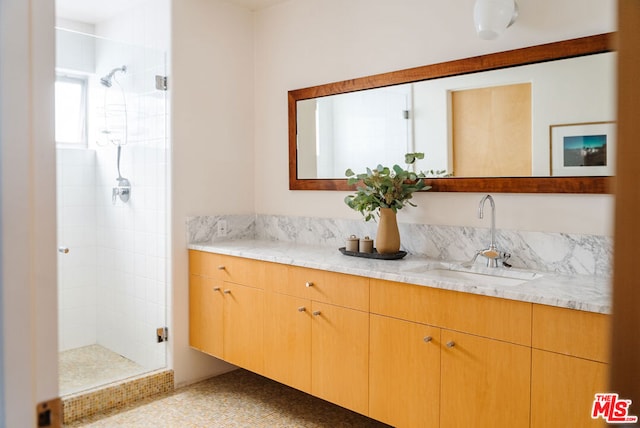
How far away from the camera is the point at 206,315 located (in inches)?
130

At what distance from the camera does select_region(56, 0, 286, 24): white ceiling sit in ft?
11.6

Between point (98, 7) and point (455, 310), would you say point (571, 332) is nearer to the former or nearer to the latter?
point (455, 310)

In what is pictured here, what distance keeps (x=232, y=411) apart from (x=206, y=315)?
62cm

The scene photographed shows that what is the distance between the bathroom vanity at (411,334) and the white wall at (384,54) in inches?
11.8

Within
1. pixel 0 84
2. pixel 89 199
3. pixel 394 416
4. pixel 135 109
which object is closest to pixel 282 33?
pixel 135 109

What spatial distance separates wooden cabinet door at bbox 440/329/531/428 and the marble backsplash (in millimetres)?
589

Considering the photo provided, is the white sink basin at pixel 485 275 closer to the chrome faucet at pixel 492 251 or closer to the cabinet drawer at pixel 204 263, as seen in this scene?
the chrome faucet at pixel 492 251

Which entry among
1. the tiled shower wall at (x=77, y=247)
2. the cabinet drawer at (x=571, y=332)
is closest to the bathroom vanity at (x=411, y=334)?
the cabinet drawer at (x=571, y=332)

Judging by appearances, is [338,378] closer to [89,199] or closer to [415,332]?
[415,332]

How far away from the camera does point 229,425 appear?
2828mm

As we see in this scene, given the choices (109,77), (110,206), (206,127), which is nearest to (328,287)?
(206,127)

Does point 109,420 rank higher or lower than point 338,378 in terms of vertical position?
lower

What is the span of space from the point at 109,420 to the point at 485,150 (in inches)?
97.9

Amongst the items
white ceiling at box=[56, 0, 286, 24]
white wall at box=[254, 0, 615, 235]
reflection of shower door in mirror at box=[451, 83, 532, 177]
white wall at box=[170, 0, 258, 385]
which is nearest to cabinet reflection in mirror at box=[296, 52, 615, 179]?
reflection of shower door in mirror at box=[451, 83, 532, 177]
